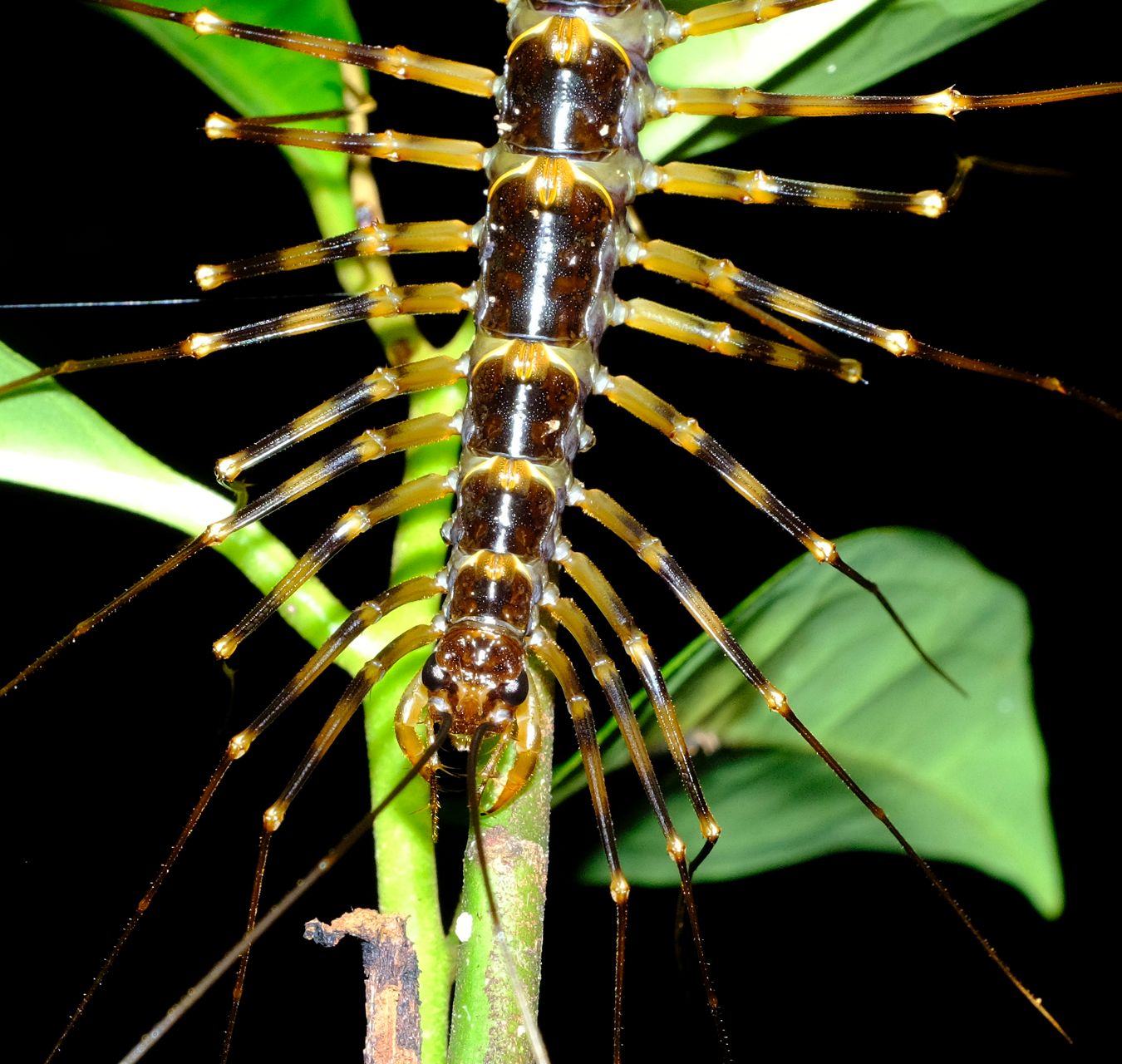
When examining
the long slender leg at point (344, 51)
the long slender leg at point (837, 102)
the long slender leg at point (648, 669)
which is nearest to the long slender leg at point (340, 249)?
the long slender leg at point (344, 51)

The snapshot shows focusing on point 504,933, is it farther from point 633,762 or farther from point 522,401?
point 522,401

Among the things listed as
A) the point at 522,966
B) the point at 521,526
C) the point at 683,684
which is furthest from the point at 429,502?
the point at 522,966

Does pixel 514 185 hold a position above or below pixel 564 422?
above

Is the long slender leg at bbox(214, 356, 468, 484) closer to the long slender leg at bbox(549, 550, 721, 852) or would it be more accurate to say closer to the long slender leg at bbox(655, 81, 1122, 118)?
the long slender leg at bbox(549, 550, 721, 852)

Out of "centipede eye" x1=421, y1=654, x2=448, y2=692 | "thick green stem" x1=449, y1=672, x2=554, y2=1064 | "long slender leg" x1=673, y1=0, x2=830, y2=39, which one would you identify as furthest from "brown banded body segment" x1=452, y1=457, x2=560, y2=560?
"long slender leg" x1=673, y1=0, x2=830, y2=39

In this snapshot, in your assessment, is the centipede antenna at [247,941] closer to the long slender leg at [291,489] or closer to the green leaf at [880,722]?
the long slender leg at [291,489]

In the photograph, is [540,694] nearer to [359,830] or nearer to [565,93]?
[359,830]

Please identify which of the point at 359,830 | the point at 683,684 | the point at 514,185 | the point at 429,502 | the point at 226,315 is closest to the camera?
the point at 359,830
